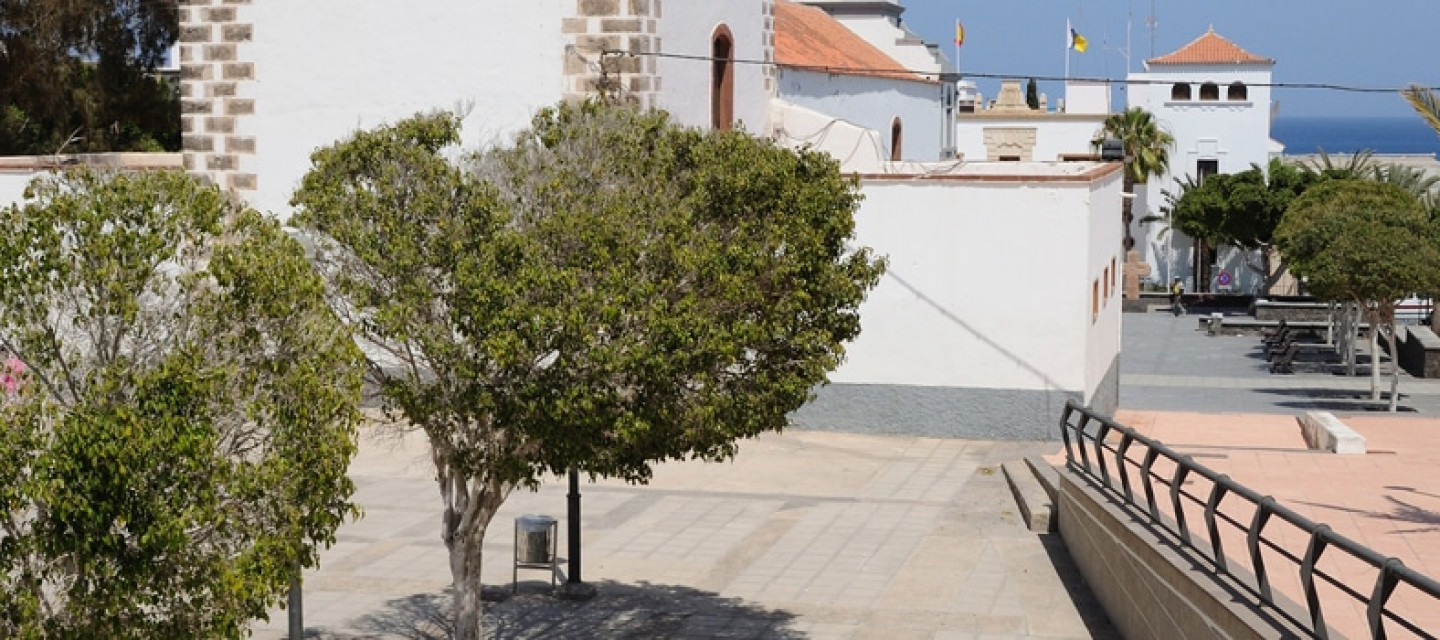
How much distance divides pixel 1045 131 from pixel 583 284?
59.9m

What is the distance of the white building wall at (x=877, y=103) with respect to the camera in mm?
28359

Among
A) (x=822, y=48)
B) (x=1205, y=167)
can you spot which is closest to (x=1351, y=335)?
(x=822, y=48)

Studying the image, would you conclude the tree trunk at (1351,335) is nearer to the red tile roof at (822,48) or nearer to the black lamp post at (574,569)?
the red tile roof at (822,48)

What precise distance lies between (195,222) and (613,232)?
273cm

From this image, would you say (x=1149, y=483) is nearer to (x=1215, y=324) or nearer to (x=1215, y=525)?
(x=1215, y=525)

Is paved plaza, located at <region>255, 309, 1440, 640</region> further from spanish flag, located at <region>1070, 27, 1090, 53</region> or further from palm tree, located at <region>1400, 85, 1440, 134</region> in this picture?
spanish flag, located at <region>1070, 27, 1090, 53</region>

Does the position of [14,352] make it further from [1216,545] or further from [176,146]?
[176,146]

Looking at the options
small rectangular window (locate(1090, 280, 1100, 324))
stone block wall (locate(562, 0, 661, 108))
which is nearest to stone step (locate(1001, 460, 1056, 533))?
small rectangular window (locate(1090, 280, 1100, 324))

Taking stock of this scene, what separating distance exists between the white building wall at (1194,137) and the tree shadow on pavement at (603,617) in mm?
52530

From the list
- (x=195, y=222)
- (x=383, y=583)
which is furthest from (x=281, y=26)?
(x=195, y=222)

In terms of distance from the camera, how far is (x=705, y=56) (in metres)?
21.9

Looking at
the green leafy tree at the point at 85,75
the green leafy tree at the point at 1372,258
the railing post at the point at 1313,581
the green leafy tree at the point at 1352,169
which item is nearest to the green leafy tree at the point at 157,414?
the railing post at the point at 1313,581

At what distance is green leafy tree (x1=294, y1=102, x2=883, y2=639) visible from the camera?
391 inches

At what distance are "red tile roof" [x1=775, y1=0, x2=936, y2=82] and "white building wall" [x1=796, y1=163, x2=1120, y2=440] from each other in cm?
570
